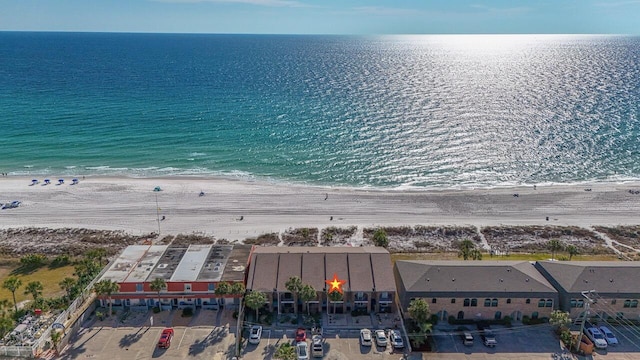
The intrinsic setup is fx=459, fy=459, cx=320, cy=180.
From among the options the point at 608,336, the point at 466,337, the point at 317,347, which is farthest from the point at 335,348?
the point at 608,336

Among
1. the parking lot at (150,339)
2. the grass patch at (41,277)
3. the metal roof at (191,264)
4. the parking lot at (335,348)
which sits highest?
the metal roof at (191,264)

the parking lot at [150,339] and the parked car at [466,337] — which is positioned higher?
the parked car at [466,337]

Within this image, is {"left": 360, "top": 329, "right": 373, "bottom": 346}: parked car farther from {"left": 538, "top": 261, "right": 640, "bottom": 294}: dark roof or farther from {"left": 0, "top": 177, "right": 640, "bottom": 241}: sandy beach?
{"left": 0, "top": 177, "right": 640, "bottom": 241}: sandy beach

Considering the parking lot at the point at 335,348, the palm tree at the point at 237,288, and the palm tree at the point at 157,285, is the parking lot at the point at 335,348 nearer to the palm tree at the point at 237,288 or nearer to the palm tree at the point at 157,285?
the palm tree at the point at 237,288

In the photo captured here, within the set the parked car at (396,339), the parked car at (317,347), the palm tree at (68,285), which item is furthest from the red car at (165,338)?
the parked car at (396,339)

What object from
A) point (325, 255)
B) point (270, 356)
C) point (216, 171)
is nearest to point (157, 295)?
point (270, 356)

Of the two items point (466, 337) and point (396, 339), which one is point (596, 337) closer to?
point (466, 337)

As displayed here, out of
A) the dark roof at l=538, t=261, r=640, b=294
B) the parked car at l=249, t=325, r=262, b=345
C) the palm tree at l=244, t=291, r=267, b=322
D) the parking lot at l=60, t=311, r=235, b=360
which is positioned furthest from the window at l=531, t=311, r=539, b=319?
the parking lot at l=60, t=311, r=235, b=360
